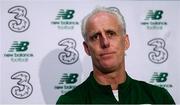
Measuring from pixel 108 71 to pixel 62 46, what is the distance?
0.52 metres

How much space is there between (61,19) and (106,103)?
70 cm

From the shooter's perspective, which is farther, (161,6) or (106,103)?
(161,6)

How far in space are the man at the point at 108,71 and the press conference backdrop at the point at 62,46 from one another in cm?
43

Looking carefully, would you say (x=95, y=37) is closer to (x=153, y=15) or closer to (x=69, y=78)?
(x=69, y=78)

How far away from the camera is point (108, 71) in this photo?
4.65 feet

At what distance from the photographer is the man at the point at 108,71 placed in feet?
4.50

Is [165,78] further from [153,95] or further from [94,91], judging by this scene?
[94,91]

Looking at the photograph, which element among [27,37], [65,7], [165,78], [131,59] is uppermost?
[65,7]

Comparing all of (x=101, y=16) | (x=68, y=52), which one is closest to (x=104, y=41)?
(x=101, y=16)

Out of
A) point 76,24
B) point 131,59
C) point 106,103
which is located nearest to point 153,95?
point 106,103

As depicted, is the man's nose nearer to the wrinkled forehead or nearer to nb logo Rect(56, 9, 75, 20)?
the wrinkled forehead

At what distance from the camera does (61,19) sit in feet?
6.13

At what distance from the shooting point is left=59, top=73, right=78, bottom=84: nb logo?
1.85 meters

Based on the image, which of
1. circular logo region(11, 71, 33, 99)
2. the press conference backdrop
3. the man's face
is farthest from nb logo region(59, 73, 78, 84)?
the man's face
